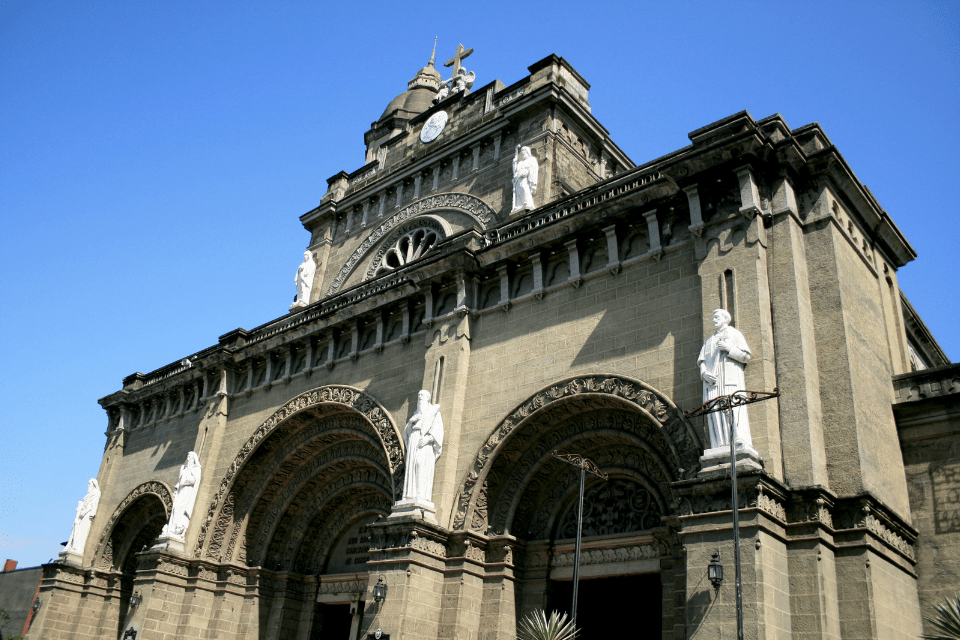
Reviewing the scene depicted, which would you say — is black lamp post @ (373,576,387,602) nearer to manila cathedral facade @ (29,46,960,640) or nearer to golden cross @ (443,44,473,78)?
manila cathedral facade @ (29,46,960,640)

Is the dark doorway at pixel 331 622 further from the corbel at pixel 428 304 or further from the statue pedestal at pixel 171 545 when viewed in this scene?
the corbel at pixel 428 304

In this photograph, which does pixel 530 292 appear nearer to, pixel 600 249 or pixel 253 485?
pixel 600 249

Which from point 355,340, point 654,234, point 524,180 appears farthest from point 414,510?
point 524,180

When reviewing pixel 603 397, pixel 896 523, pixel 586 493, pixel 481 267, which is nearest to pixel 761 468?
pixel 896 523

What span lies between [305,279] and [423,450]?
13846 millimetres

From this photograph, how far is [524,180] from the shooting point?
22.4 metres

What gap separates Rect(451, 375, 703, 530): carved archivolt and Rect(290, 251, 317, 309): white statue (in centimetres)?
1408

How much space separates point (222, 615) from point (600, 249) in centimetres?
1522

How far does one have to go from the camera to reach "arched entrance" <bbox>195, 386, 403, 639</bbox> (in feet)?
74.2

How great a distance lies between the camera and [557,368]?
56.4ft

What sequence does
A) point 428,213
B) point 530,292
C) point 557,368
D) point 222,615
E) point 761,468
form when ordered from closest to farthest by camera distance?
1. point 761,468
2. point 557,368
3. point 530,292
4. point 222,615
5. point 428,213

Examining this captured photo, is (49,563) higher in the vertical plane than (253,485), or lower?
lower

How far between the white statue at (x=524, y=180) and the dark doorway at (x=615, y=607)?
9.98 meters

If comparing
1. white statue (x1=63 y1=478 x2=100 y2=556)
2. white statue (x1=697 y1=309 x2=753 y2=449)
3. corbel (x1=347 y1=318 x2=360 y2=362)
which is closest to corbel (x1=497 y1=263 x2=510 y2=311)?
corbel (x1=347 y1=318 x2=360 y2=362)
